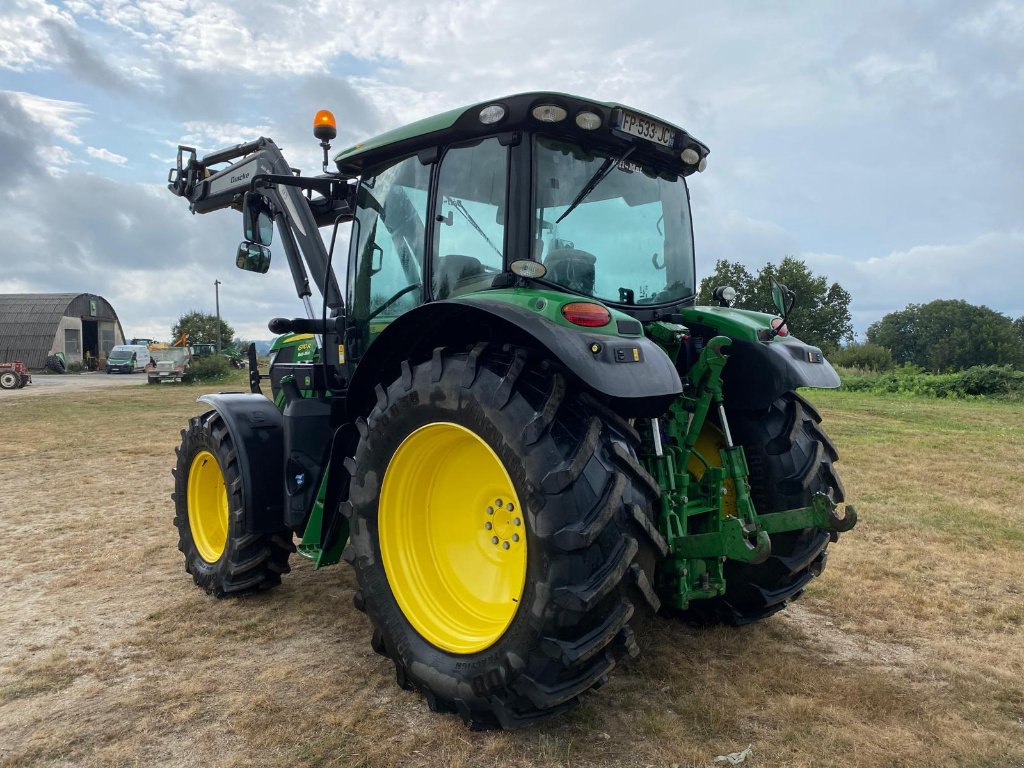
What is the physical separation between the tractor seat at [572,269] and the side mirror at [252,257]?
1951 millimetres

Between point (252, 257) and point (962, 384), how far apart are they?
72.3 feet

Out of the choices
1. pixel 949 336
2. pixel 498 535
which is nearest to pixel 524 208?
pixel 498 535

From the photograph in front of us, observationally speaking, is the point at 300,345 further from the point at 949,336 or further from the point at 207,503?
the point at 949,336

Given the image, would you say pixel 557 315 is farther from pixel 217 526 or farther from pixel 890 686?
pixel 217 526

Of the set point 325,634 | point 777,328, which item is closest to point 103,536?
point 325,634

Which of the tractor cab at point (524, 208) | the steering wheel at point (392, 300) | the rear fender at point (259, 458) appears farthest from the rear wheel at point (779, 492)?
the rear fender at point (259, 458)

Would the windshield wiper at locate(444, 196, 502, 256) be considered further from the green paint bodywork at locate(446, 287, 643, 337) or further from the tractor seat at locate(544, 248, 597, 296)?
the green paint bodywork at locate(446, 287, 643, 337)

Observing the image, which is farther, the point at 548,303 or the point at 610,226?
the point at 610,226

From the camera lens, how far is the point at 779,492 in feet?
11.5

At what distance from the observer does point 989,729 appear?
2713 mm

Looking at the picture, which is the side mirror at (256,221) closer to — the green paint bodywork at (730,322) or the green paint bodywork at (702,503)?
the green paint bodywork at (702,503)

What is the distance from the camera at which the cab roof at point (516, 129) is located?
2.98 metres

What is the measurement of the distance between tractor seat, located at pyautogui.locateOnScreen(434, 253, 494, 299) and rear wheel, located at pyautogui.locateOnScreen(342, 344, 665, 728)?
0.52 meters

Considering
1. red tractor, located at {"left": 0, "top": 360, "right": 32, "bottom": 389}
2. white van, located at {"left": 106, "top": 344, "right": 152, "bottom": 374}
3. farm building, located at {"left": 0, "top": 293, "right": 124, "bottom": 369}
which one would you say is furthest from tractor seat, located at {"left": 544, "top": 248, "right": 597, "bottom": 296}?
farm building, located at {"left": 0, "top": 293, "right": 124, "bottom": 369}
